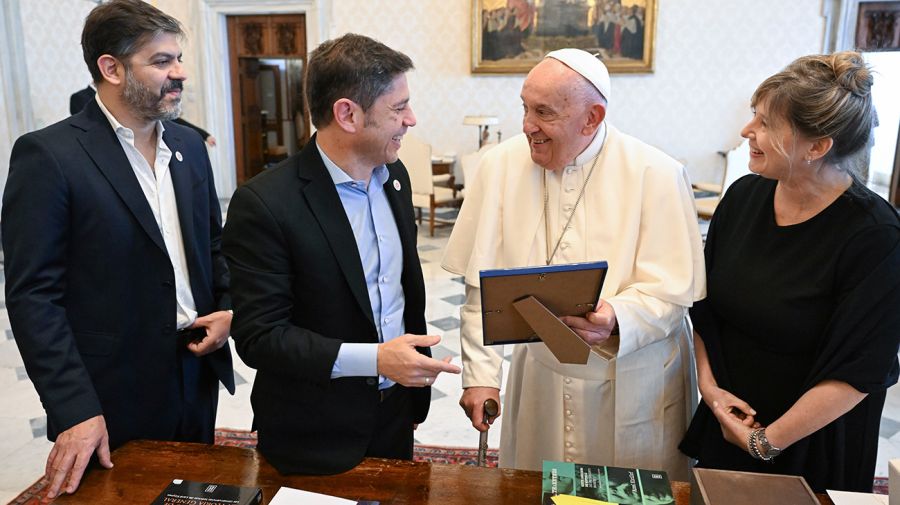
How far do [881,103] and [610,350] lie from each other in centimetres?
876

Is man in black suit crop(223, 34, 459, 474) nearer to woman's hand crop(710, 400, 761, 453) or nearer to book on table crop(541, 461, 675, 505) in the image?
book on table crop(541, 461, 675, 505)

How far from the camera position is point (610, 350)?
1914 mm

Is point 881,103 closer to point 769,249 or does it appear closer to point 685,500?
point 769,249

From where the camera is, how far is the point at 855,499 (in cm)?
155

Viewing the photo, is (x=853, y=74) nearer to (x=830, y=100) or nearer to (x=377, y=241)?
(x=830, y=100)

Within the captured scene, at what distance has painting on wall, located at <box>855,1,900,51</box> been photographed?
8773 mm

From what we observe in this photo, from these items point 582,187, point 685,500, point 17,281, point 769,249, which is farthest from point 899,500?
point 17,281

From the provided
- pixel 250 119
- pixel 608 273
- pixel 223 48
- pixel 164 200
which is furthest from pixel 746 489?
pixel 250 119

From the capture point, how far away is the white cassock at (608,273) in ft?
6.31

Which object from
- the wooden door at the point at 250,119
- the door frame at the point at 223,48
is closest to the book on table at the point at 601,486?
the door frame at the point at 223,48

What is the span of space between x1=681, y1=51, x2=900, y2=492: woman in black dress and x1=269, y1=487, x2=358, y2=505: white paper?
1.05 meters

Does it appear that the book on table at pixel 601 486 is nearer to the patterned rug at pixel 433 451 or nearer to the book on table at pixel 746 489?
the book on table at pixel 746 489

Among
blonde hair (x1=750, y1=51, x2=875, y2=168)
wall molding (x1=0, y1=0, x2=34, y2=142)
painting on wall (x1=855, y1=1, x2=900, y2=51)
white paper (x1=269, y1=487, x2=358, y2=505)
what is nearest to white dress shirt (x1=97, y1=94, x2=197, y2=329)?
white paper (x1=269, y1=487, x2=358, y2=505)

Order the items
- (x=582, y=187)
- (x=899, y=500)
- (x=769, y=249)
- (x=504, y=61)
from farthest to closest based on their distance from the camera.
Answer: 1. (x=504, y=61)
2. (x=582, y=187)
3. (x=769, y=249)
4. (x=899, y=500)
